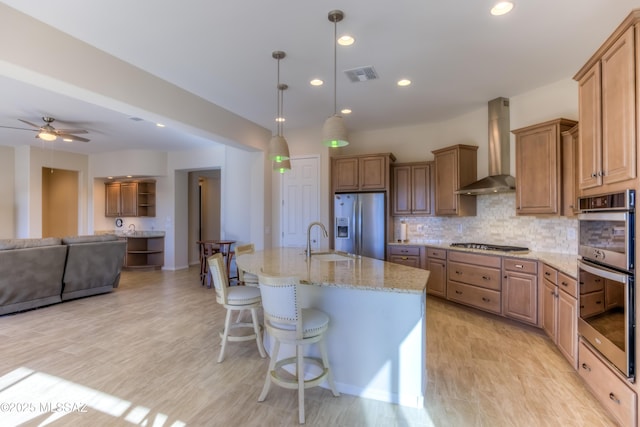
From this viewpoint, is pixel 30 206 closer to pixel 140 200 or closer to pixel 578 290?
pixel 140 200

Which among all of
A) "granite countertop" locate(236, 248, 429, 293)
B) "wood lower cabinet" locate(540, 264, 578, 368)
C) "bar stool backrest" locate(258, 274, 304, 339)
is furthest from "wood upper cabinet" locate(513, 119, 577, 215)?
"bar stool backrest" locate(258, 274, 304, 339)

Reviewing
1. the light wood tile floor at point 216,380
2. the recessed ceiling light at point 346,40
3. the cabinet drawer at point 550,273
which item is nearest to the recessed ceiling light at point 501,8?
the recessed ceiling light at point 346,40

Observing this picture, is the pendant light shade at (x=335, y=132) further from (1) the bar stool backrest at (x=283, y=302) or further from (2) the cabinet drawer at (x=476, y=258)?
(2) the cabinet drawer at (x=476, y=258)

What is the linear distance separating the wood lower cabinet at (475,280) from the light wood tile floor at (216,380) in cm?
24

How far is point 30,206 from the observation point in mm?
6664

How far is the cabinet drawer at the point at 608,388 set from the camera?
5.85 feet

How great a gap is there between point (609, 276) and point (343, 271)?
1718mm

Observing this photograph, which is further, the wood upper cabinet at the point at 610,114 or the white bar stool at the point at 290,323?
the white bar stool at the point at 290,323

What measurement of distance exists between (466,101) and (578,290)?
2.85 m

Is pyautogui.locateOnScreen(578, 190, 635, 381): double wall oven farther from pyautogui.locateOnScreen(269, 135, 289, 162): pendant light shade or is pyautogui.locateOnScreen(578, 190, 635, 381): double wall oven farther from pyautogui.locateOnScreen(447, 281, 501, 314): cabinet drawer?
pyautogui.locateOnScreen(269, 135, 289, 162): pendant light shade

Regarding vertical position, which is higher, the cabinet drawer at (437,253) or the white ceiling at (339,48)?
the white ceiling at (339,48)

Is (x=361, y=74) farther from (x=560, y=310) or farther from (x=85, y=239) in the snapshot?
(x=85, y=239)

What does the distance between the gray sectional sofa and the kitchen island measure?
397 cm

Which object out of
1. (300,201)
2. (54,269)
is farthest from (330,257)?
(54,269)
